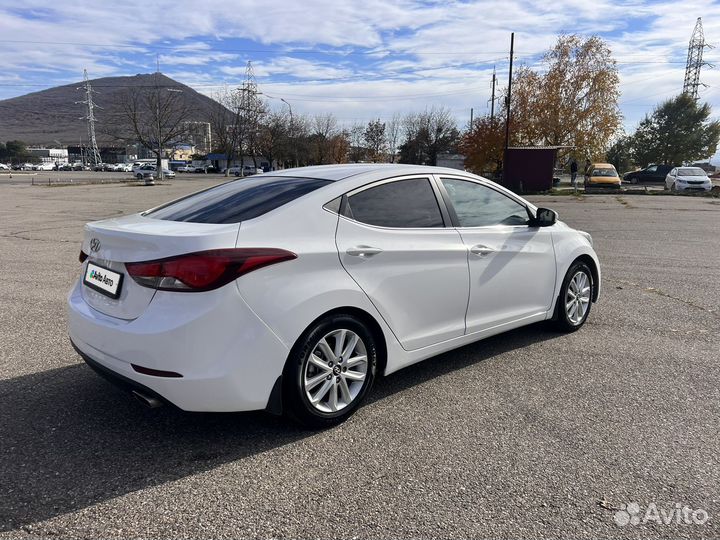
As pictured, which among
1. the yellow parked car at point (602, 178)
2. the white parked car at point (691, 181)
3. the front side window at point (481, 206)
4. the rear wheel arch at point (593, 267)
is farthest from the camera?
the yellow parked car at point (602, 178)

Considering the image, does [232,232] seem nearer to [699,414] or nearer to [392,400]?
[392,400]

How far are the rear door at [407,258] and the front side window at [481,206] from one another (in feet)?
0.73

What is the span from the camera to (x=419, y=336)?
3.81m

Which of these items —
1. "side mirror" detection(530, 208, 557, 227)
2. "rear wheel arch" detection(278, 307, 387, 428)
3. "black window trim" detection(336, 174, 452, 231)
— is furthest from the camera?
"side mirror" detection(530, 208, 557, 227)

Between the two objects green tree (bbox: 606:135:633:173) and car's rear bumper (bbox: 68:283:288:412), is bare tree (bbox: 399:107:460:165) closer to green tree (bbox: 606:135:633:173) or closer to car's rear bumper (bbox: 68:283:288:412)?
green tree (bbox: 606:135:633:173)

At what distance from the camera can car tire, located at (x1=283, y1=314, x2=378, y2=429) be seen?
10.3ft

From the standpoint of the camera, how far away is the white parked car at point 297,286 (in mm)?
2873

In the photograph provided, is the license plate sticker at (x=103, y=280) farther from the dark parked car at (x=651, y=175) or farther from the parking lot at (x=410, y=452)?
the dark parked car at (x=651, y=175)

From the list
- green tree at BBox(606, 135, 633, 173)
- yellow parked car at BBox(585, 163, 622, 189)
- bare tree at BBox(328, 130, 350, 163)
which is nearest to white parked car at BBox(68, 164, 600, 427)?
yellow parked car at BBox(585, 163, 622, 189)

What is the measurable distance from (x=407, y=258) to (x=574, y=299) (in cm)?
242

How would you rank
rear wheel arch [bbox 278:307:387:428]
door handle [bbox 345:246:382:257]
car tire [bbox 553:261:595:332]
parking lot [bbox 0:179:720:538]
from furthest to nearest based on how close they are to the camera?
car tire [bbox 553:261:595:332] → door handle [bbox 345:246:382:257] → rear wheel arch [bbox 278:307:387:428] → parking lot [bbox 0:179:720:538]

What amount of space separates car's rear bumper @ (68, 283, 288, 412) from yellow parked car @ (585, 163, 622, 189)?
33950 mm

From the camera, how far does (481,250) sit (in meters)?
4.18

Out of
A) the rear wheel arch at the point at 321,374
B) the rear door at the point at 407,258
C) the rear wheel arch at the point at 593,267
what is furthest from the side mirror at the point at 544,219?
the rear wheel arch at the point at 321,374
